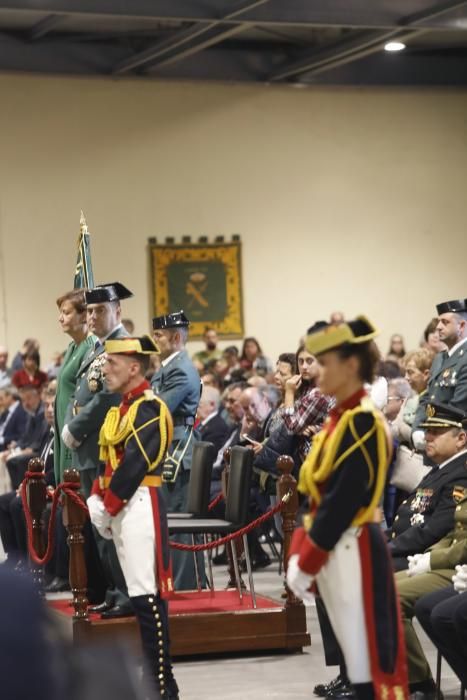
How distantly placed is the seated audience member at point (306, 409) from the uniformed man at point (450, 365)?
46 centimetres

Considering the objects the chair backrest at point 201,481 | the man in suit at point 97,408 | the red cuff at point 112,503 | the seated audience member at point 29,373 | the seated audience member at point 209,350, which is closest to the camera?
the red cuff at point 112,503

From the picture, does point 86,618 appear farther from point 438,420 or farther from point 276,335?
point 276,335

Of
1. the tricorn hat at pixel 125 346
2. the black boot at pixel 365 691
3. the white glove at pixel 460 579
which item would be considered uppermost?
the tricorn hat at pixel 125 346

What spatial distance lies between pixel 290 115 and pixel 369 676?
43.7ft

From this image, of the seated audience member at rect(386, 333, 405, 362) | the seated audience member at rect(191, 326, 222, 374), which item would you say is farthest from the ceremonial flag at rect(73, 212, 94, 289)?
the seated audience member at rect(386, 333, 405, 362)

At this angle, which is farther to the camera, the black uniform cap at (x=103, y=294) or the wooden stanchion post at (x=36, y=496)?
the wooden stanchion post at (x=36, y=496)

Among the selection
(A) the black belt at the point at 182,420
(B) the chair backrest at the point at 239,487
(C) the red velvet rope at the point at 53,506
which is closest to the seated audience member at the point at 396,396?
(A) the black belt at the point at 182,420

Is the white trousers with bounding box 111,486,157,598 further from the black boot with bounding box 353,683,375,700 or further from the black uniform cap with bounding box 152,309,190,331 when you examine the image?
the black uniform cap with bounding box 152,309,190,331

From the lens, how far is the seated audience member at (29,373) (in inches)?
500

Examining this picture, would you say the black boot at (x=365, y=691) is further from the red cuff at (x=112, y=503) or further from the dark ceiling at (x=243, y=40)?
the dark ceiling at (x=243, y=40)

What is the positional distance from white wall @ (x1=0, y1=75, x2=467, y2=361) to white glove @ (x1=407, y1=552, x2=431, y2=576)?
10.9 meters

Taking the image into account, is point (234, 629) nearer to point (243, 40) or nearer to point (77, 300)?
point (77, 300)

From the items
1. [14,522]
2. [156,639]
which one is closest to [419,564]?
[156,639]

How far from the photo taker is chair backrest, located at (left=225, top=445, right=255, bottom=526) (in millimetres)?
5875
